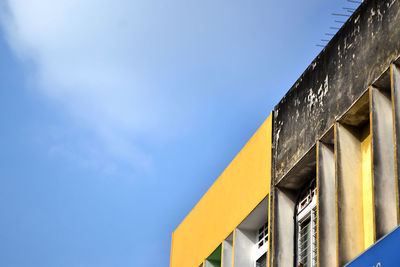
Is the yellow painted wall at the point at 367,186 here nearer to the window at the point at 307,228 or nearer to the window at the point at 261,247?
the window at the point at 307,228

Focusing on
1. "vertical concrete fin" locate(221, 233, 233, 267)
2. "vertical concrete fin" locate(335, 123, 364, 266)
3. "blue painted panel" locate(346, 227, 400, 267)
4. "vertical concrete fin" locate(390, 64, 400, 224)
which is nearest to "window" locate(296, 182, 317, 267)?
"vertical concrete fin" locate(335, 123, 364, 266)

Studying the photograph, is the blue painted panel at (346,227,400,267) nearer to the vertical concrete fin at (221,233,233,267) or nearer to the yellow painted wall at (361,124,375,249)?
the yellow painted wall at (361,124,375,249)

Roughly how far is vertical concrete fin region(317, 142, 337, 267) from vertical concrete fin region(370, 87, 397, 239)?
1645 millimetres

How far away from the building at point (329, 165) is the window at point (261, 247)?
0.02 metres

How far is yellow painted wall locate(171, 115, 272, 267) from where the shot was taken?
17.2 m

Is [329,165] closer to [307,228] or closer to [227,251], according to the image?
[307,228]

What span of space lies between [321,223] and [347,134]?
1.50m

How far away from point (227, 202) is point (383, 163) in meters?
7.15

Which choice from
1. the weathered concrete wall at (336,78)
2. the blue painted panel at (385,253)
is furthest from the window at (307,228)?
the blue painted panel at (385,253)

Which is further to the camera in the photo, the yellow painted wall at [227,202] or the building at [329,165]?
the yellow painted wall at [227,202]

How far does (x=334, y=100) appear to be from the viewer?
1412 cm

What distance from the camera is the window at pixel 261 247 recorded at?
56.2 feet

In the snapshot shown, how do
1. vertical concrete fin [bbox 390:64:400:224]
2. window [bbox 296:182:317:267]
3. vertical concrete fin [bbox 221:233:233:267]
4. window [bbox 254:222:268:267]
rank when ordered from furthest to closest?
vertical concrete fin [bbox 221:233:233:267] < window [bbox 254:222:268:267] < window [bbox 296:182:317:267] < vertical concrete fin [bbox 390:64:400:224]

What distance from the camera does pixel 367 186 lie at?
13.1m
